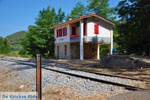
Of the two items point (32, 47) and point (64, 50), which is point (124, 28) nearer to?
point (64, 50)

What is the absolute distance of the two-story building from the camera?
20.1 metres

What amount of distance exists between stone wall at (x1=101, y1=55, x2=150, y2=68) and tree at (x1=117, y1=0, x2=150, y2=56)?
9.50 m

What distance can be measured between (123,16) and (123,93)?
18.9 m

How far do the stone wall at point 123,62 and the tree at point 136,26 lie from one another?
9.50 m

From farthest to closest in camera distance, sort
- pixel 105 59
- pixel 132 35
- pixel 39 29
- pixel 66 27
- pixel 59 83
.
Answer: pixel 39 29 → pixel 66 27 → pixel 132 35 → pixel 105 59 → pixel 59 83

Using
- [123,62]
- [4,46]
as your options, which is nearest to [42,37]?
[4,46]

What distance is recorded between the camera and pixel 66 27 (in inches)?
893

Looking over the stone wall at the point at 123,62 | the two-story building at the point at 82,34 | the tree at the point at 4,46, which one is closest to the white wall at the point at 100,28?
the two-story building at the point at 82,34

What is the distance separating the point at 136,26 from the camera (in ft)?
64.1

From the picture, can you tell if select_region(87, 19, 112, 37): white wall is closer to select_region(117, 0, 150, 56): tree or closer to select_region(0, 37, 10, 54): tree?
select_region(117, 0, 150, 56): tree

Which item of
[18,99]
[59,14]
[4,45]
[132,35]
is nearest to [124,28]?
[132,35]

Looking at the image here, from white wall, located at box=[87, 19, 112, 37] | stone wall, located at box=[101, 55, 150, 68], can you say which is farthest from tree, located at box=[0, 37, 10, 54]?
stone wall, located at box=[101, 55, 150, 68]

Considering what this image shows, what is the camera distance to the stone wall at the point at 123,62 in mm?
9430

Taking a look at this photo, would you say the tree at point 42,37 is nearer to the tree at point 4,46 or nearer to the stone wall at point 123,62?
the tree at point 4,46
